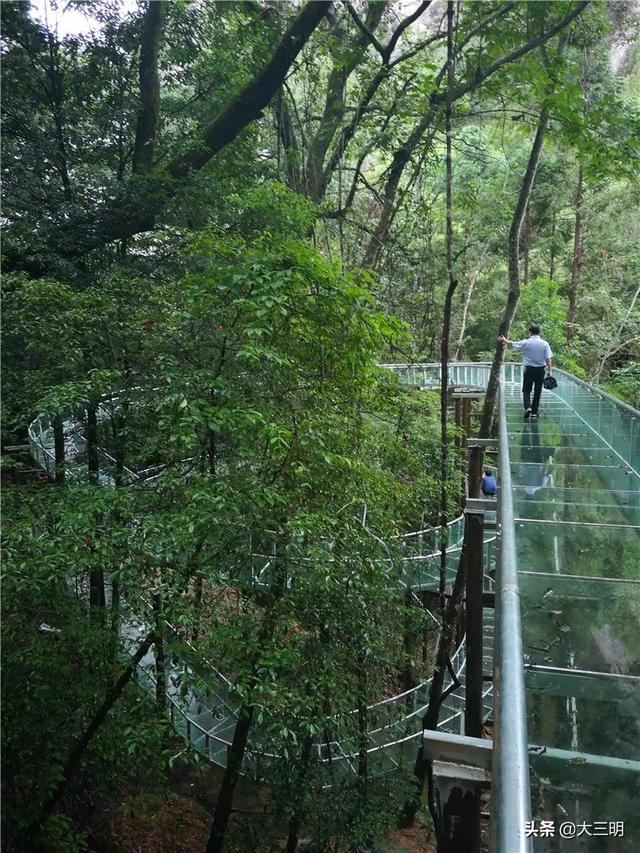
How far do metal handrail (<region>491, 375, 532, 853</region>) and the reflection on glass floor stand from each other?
793 mm

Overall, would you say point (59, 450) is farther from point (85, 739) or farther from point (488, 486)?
point (488, 486)

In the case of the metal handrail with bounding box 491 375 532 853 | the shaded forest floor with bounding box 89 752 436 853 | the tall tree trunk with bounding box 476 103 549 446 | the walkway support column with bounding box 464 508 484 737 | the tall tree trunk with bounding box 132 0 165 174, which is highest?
the tall tree trunk with bounding box 132 0 165 174

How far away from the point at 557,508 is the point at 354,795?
10.6ft

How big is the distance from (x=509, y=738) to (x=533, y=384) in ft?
30.0

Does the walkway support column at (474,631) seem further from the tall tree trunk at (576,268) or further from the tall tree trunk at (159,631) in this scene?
the tall tree trunk at (576,268)

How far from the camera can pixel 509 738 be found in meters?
1.02

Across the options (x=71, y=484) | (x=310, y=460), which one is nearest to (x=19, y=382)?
(x=71, y=484)

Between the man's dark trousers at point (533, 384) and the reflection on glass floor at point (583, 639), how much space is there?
2838 millimetres

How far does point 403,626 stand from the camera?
5.81 metres

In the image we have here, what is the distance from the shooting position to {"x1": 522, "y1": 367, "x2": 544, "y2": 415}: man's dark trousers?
359 inches

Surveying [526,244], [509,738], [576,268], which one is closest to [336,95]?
→ [509,738]

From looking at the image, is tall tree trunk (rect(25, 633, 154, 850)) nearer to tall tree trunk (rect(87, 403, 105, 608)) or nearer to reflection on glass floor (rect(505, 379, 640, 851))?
tall tree trunk (rect(87, 403, 105, 608))

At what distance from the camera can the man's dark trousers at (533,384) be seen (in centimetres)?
912

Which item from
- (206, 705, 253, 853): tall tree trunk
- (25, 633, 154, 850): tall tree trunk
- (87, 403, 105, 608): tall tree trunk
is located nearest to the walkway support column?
(206, 705, 253, 853): tall tree trunk
